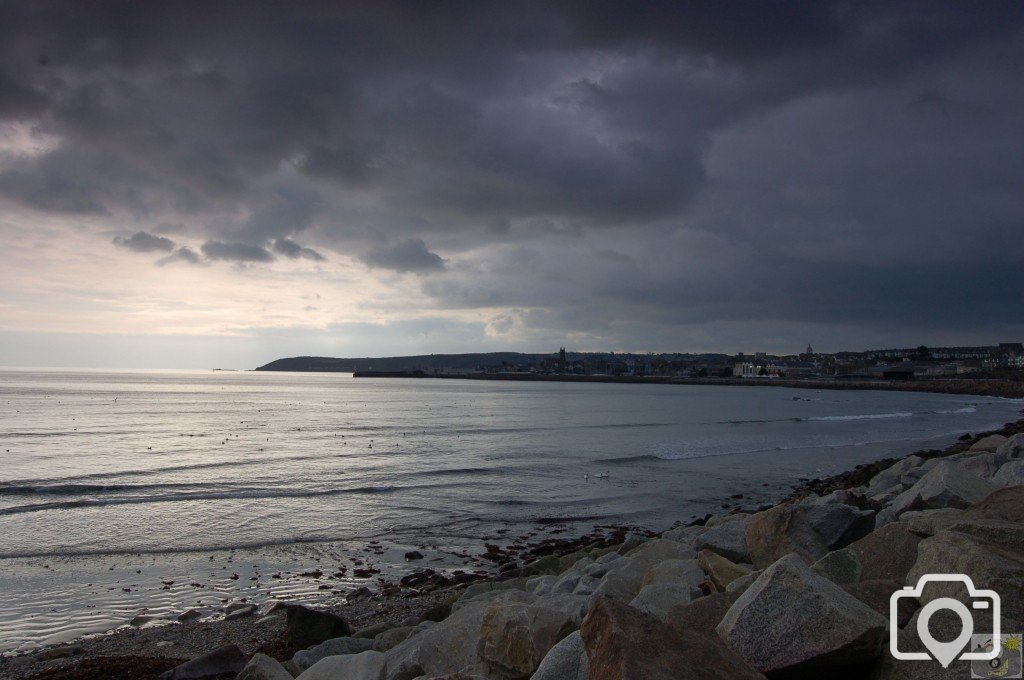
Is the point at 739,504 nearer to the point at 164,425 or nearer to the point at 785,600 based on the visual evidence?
the point at 785,600

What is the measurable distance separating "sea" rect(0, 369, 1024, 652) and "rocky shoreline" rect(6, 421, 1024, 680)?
6.85 feet

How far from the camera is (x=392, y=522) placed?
16.8m

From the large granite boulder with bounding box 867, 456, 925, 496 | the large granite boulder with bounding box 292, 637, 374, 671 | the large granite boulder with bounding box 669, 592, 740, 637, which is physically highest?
the large granite boulder with bounding box 669, 592, 740, 637

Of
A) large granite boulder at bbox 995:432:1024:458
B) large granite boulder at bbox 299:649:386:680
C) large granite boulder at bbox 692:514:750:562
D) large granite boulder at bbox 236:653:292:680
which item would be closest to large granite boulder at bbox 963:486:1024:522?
large granite boulder at bbox 692:514:750:562

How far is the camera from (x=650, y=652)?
3.05 meters

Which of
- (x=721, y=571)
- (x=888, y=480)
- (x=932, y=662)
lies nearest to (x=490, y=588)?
(x=721, y=571)

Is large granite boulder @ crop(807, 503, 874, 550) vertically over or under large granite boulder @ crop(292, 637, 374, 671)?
over

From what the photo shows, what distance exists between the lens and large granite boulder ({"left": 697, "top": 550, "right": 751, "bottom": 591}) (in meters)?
6.15

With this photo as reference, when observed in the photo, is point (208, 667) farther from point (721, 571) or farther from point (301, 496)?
point (301, 496)

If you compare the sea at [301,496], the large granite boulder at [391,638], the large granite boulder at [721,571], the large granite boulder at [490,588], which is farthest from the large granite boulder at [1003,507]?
the sea at [301,496]

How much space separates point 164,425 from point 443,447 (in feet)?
82.9

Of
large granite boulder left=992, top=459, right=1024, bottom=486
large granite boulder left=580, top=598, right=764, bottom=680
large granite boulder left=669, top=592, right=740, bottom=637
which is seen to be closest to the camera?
large granite boulder left=580, top=598, right=764, bottom=680

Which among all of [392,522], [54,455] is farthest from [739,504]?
[54,455]

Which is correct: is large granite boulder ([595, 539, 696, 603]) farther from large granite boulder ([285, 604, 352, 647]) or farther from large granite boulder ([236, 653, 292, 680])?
large granite boulder ([285, 604, 352, 647])
